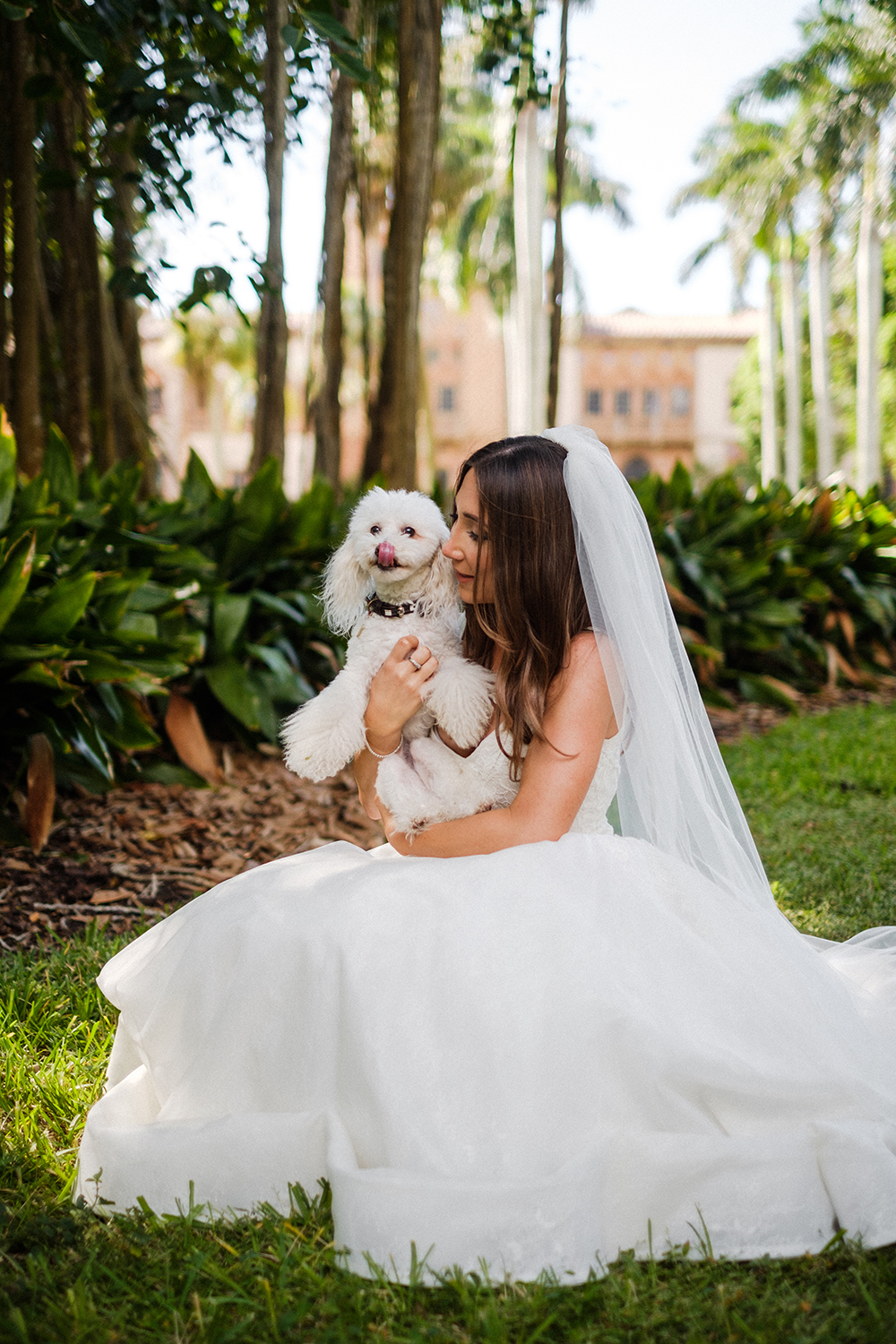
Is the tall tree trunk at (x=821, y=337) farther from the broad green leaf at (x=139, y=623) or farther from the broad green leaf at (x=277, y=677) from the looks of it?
the broad green leaf at (x=139, y=623)

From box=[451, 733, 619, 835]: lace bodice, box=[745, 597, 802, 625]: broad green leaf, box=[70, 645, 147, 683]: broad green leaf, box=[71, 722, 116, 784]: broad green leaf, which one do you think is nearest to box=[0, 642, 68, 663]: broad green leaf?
box=[70, 645, 147, 683]: broad green leaf

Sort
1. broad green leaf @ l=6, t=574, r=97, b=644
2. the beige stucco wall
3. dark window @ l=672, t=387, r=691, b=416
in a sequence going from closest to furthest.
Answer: broad green leaf @ l=6, t=574, r=97, b=644 < the beige stucco wall < dark window @ l=672, t=387, r=691, b=416

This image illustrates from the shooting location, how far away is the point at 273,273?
4.32 meters

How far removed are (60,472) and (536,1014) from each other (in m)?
3.82

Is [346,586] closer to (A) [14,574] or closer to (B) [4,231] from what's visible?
(A) [14,574]

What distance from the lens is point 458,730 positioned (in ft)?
7.11

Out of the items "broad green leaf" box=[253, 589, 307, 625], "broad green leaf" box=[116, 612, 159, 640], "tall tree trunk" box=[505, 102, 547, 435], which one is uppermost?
"tall tree trunk" box=[505, 102, 547, 435]

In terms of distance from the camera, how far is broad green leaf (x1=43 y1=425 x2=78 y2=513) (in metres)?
4.57

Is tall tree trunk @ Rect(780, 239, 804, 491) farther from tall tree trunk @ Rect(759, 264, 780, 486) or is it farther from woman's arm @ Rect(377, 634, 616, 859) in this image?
woman's arm @ Rect(377, 634, 616, 859)

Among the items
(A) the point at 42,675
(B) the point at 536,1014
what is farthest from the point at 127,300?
(B) the point at 536,1014

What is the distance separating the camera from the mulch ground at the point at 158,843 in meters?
3.25

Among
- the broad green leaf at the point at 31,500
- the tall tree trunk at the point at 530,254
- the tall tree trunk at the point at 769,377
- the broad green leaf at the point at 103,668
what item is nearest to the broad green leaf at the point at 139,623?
the broad green leaf at the point at 103,668

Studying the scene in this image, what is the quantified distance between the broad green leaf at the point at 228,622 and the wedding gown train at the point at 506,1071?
2.71 metres

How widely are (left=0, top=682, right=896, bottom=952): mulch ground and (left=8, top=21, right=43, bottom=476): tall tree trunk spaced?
6.26ft
